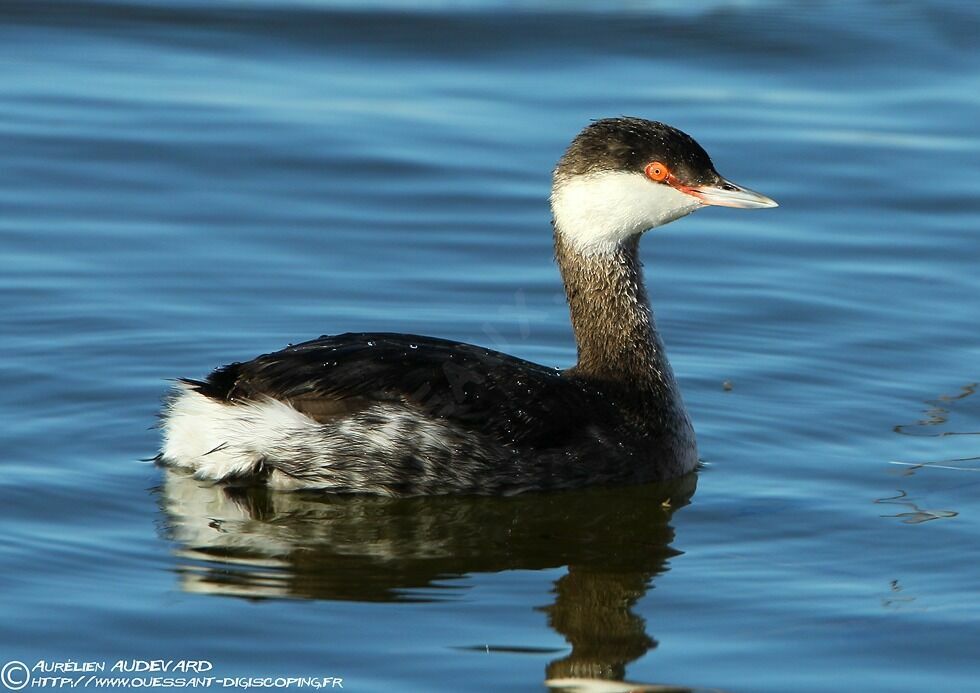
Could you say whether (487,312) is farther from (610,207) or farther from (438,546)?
(438,546)

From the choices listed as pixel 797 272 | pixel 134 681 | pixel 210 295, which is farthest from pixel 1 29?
pixel 134 681

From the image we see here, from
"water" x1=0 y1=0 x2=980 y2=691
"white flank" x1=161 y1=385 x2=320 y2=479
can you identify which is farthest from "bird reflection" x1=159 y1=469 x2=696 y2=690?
"white flank" x1=161 y1=385 x2=320 y2=479

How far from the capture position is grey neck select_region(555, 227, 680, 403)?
768cm

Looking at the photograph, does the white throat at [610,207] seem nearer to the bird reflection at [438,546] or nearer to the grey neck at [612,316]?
the grey neck at [612,316]

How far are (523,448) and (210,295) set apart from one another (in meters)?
2.68

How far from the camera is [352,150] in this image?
37.8ft

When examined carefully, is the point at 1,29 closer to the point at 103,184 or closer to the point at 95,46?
the point at 95,46

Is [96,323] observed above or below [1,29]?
below

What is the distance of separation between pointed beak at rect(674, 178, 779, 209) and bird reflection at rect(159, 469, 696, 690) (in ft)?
3.73

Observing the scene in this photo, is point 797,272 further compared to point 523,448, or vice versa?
point 797,272

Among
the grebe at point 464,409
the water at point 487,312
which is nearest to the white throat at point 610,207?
the grebe at point 464,409

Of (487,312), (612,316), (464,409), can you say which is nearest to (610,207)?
(612,316)

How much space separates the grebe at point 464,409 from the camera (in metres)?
6.86

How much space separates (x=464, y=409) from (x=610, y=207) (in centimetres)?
116
